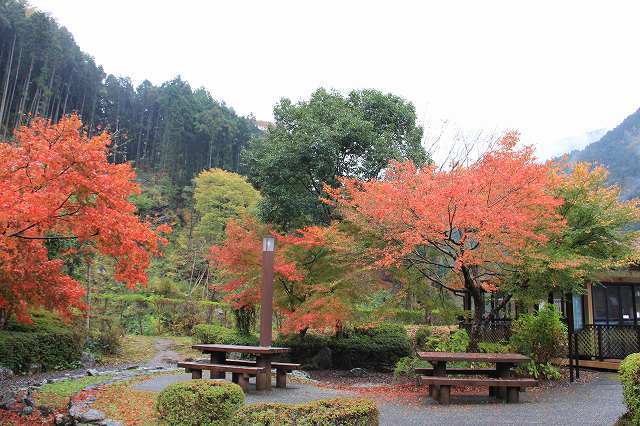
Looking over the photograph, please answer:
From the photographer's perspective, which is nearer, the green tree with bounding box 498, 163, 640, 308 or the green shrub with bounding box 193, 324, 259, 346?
the green tree with bounding box 498, 163, 640, 308

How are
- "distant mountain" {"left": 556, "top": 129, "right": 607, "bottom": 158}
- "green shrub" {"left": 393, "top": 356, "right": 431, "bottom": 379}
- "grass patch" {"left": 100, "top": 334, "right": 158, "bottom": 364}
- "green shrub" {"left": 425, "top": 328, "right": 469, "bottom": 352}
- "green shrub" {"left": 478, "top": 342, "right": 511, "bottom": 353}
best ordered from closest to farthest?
"green shrub" {"left": 478, "top": 342, "right": 511, "bottom": 353}
"green shrub" {"left": 425, "top": 328, "right": 469, "bottom": 352}
"green shrub" {"left": 393, "top": 356, "right": 431, "bottom": 379}
"grass patch" {"left": 100, "top": 334, "right": 158, "bottom": 364}
"distant mountain" {"left": 556, "top": 129, "right": 607, "bottom": 158}

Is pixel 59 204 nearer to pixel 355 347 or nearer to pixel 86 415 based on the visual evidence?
pixel 86 415

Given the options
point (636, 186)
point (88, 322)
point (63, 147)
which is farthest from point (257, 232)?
point (636, 186)

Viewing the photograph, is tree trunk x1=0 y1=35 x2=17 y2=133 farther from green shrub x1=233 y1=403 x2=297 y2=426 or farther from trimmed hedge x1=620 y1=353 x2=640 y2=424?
trimmed hedge x1=620 y1=353 x2=640 y2=424

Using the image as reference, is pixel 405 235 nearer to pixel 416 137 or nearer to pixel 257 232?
pixel 257 232

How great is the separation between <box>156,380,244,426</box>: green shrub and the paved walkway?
97.7 inches

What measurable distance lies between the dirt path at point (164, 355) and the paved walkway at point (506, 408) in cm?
391

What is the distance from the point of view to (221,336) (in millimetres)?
15438

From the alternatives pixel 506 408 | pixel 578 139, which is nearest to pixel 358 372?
pixel 506 408

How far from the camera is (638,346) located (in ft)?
41.6

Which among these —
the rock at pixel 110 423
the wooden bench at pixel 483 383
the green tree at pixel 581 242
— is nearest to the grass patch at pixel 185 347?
the rock at pixel 110 423

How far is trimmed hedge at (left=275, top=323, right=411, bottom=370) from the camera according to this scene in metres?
15.5

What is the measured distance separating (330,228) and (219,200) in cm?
1714

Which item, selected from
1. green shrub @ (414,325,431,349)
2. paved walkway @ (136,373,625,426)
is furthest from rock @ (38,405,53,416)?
green shrub @ (414,325,431,349)
